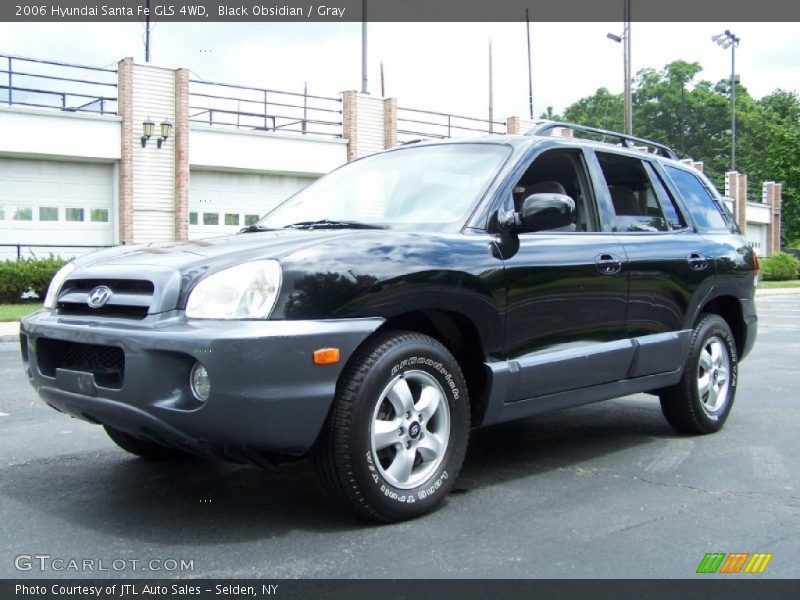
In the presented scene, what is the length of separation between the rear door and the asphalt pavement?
676mm

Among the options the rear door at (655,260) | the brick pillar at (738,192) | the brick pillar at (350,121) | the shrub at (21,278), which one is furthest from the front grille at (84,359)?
the brick pillar at (738,192)

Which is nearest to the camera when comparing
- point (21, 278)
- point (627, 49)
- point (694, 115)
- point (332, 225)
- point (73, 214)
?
point (332, 225)

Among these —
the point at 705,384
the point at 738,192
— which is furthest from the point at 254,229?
the point at 738,192

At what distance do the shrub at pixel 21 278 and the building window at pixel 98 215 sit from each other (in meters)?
6.68

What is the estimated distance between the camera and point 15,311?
17.9m

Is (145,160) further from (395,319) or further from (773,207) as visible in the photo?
(773,207)

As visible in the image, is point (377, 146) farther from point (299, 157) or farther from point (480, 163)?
point (480, 163)

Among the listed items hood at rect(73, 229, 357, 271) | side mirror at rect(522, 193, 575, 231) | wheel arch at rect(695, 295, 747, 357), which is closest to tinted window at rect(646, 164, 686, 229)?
wheel arch at rect(695, 295, 747, 357)

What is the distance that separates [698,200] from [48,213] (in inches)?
945

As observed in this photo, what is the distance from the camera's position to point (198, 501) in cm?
420

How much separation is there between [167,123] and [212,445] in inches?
999

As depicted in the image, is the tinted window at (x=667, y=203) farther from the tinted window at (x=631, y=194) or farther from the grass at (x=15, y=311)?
the grass at (x=15, y=311)

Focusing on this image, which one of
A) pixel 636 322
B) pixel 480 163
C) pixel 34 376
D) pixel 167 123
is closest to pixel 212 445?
pixel 34 376

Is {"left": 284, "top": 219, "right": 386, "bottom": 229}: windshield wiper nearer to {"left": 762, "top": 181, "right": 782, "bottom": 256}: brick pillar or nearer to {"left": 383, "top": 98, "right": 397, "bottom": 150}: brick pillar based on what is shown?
{"left": 383, "top": 98, "right": 397, "bottom": 150}: brick pillar
